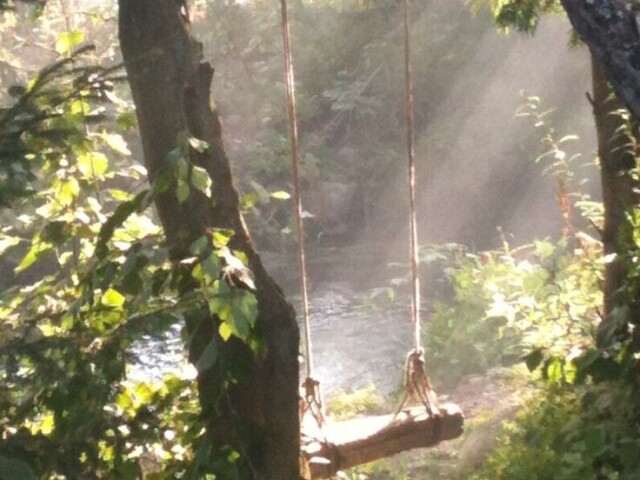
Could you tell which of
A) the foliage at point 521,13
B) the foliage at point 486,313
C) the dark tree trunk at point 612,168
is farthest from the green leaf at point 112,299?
the foliage at point 486,313

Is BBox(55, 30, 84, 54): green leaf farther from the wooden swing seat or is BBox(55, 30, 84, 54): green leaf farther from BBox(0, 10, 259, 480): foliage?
the wooden swing seat

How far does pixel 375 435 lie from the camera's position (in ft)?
8.09

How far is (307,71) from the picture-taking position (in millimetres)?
13180

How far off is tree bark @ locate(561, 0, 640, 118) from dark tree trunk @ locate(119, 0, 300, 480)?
0.78 metres

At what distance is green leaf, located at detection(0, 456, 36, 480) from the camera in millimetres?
1244

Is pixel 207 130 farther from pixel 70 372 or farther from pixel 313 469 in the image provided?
pixel 313 469

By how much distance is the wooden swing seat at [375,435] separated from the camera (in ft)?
7.75

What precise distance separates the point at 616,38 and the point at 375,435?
1314 millimetres

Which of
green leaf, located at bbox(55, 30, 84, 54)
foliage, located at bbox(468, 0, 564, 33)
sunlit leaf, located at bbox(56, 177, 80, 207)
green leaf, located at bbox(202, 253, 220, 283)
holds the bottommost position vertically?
green leaf, located at bbox(202, 253, 220, 283)

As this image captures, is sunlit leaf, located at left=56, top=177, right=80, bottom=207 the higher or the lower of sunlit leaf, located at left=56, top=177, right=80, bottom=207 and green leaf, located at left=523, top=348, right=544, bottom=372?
the higher

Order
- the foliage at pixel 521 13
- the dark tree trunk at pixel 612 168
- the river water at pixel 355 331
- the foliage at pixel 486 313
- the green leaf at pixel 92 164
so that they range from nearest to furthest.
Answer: the green leaf at pixel 92 164 → the dark tree trunk at pixel 612 168 → the foliage at pixel 521 13 → the foliage at pixel 486 313 → the river water at pixel 355 331

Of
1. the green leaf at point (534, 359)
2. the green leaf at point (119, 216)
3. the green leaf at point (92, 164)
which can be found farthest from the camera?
the green leaf at point (92, 164)

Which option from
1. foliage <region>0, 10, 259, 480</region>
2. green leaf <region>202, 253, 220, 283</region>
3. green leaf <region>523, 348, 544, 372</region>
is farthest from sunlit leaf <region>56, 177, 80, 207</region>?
green leaf <region>523, 348, 544, 372</region>

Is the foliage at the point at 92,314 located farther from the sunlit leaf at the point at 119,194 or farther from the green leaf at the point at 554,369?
the green leaf at the point at 554,369
